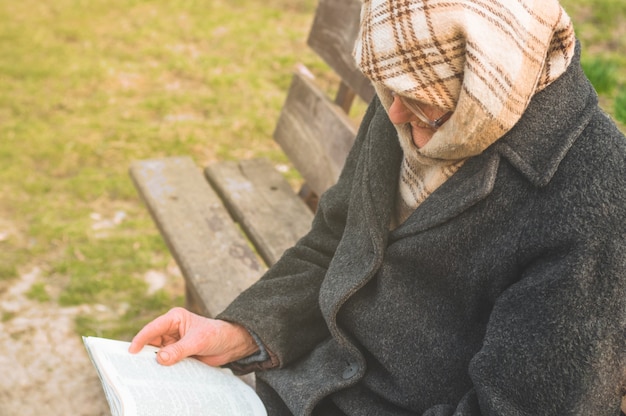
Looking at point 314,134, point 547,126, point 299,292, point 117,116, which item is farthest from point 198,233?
point 117,116

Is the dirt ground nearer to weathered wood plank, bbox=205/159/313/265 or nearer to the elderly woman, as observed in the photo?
weathered wood plank, bbox=205/159/313/265

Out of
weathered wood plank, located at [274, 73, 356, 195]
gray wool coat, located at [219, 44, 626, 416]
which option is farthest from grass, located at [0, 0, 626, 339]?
gray wool coat, located at [219, 44, 626, 416]

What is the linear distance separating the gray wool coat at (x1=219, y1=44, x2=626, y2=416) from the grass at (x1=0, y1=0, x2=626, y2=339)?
148 cm

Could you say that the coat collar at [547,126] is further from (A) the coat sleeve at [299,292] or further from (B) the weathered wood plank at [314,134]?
(B) the weathered wood plank at [314,134]

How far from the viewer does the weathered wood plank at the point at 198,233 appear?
2.49m

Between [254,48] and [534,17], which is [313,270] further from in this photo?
[254,48]

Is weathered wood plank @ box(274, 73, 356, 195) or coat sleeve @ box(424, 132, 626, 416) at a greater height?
coat sleeve @ box(424, 132, 626, 416)

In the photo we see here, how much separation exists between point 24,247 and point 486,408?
9.08 feet

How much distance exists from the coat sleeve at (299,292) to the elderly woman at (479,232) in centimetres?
15

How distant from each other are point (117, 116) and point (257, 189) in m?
1.96

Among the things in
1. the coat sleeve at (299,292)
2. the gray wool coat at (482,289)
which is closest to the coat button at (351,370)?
the gray wool coat at (482,289)

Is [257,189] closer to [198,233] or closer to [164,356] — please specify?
[198,233]

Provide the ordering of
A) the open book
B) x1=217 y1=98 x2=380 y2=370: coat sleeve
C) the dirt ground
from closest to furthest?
1. the open book
2. x1=217 y1=98 x2=380 y2=370: coat sleeve
3. the dirt ground

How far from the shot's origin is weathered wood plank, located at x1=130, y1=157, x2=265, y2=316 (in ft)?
8.16
